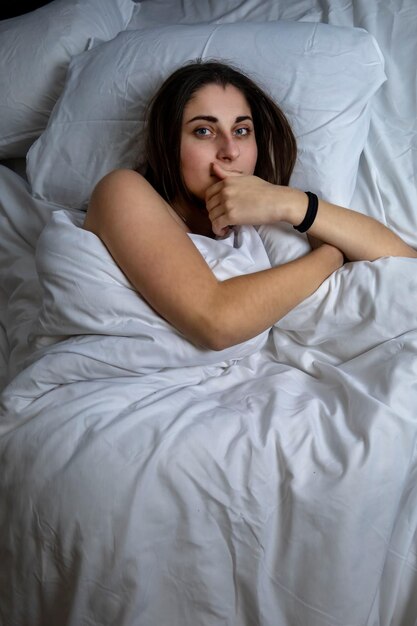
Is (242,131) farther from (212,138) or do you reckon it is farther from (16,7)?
(16,7)

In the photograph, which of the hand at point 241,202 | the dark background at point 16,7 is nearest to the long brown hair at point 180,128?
the hand at point 241,202

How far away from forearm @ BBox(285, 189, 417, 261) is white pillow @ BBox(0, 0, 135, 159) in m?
0.81

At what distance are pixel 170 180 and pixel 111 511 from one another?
618mm

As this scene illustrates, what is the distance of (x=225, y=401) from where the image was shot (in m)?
1.02

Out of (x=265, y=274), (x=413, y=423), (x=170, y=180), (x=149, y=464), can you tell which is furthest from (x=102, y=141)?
(x=413, y=423)

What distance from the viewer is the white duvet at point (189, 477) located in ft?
2.73

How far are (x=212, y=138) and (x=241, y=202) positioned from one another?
146mm

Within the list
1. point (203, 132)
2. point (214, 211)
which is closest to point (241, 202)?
point (214, 211)

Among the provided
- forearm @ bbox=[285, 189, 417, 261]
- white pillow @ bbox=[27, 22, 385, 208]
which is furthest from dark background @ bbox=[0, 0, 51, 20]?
forearm @ bbox=[285, 189, 417, 261]

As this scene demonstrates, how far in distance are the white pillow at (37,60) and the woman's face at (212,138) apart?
599mm

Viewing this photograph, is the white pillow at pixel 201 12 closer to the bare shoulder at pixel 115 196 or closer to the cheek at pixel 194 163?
the cheek at pixel 194 163

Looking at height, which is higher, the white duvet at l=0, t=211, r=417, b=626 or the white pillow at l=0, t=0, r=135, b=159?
the white pillow at l=0, t=0, r=135, b=159

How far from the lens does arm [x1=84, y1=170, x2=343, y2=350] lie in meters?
0.97

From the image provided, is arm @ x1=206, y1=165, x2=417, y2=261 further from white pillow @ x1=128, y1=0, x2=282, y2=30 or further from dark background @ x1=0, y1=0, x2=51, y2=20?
dark background @ x1=0, y1=0, x2=51, y2=20
